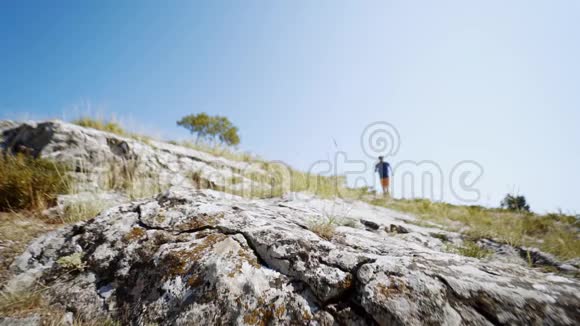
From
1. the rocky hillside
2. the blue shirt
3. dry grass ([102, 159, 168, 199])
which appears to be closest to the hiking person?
the blue shirt

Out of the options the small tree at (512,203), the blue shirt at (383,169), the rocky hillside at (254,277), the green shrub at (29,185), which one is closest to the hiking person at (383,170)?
the blue shirt at (383,169)

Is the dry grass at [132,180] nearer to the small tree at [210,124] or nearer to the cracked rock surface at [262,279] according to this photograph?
the cracked rock surface at [262,279]

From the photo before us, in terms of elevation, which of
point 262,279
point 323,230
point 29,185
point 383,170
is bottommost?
point 262,279

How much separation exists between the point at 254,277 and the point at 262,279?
5 centimetres

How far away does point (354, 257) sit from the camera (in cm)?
150

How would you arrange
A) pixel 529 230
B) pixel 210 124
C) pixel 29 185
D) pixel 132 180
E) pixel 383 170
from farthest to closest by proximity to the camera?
pixel 210 124
pixel 383 170
pixel 529 230
pixel 132 180
pixel 29 185

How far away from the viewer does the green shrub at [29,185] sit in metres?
2.94

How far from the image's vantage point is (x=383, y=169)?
11.7 metres

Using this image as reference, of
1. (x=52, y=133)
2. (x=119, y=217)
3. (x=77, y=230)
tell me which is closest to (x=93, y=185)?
(x=52, y=133)

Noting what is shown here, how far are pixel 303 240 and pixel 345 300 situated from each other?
Result: 1.69ft

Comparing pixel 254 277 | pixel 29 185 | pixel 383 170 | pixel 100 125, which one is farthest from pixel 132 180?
pixel 383 170

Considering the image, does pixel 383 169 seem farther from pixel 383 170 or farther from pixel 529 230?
pixel 529 230

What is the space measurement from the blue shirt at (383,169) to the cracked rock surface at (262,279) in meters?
10.5

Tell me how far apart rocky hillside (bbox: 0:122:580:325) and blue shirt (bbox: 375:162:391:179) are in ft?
31.5
